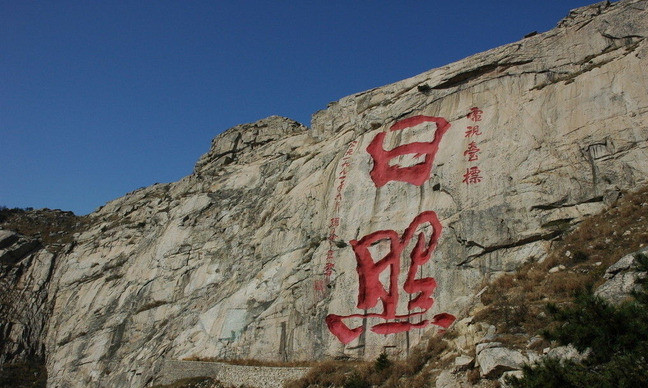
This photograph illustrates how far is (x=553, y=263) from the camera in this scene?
51.8 feet

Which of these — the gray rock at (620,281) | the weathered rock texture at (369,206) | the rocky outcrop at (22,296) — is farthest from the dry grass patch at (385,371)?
the rocky outcrop at (22,296)

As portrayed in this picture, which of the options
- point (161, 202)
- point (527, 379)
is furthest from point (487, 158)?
point (161, 202)

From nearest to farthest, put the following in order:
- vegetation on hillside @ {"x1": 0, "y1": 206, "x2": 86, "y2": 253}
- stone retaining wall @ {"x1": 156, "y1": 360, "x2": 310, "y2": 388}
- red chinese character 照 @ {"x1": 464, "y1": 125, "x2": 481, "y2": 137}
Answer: stone retaining wall @ {"x1": 156, "y1": 360, "x2": 310, "y2": 388} → red chinese character 照 @ {"x1": 464, "y1": 125, "x2": 481, "y2": 137} → vegetation on hillside @ {"x1": 0, "y1": 206, "x2": 86, "y2": 253}

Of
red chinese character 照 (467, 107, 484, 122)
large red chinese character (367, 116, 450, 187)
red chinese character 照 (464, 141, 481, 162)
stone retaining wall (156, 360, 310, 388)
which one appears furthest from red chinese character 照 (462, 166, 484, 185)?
stone retaining wall (156, 360, 310, 388)

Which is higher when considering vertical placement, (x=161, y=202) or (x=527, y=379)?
(x=161, y=202)

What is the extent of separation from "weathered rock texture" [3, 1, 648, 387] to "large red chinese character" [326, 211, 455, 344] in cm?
27

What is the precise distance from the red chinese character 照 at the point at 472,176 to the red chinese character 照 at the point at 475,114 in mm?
2456

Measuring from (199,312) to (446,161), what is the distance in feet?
46.9

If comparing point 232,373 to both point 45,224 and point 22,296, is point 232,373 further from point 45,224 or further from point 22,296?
point 45,224

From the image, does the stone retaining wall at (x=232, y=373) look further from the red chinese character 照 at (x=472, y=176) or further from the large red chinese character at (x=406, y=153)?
the red chinese character 照 at (x=472, y=176)

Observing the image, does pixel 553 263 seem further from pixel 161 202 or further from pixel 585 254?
pixel 161 202

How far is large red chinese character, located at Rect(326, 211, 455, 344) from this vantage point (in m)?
18.2

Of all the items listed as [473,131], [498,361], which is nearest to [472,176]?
[473,131]

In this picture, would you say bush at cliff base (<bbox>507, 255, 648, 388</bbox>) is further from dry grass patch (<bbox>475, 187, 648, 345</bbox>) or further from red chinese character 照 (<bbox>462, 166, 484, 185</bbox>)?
red chinese character 照 (<bbox>462, 166, 484, 185</bbox>)
